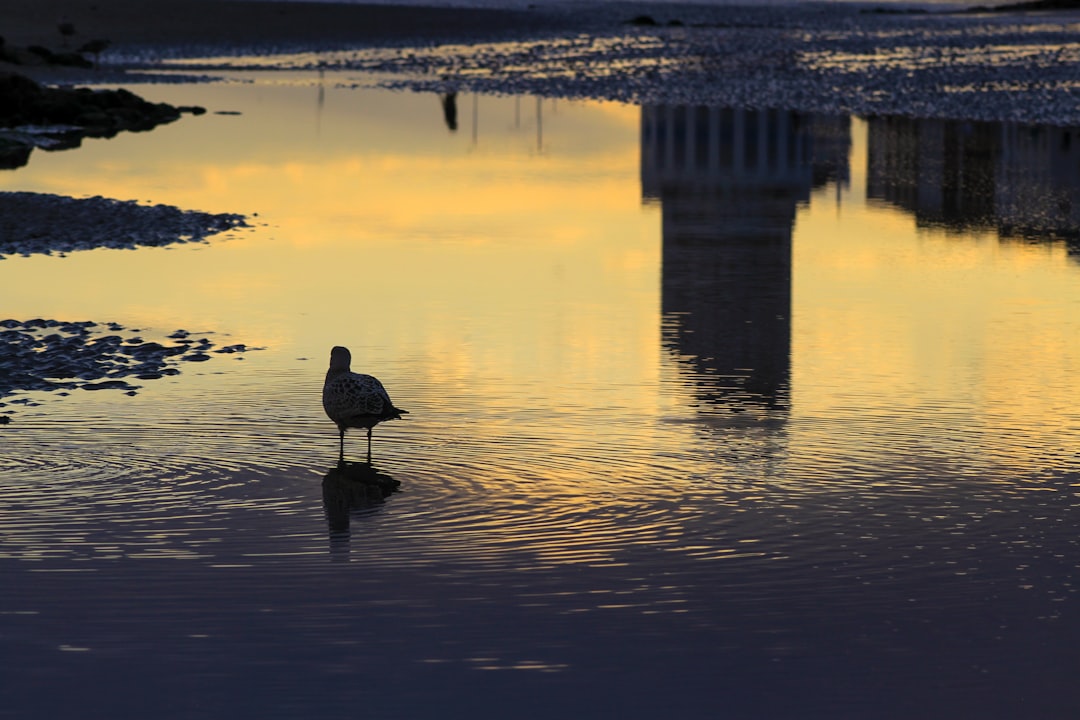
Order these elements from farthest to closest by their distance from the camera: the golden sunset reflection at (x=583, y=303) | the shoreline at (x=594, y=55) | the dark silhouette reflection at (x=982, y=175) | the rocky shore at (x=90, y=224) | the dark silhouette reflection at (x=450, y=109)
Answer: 1. the shoreline at (x=594, y=55)
2. the dark silhouette reflection at (x=450, y=109)
3. the dark silhouette reflection at (x=982, y=175)
4. the rocky shore at (x=90, y=224)
5. the golden sunset reflection at (x=583, y=303)

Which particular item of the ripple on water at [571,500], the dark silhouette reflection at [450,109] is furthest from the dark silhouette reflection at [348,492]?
the dark silhouette reflection at [450,109]

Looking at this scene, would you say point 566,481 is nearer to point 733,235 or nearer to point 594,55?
point 733,235

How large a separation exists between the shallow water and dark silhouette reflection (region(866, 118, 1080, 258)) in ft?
2.55

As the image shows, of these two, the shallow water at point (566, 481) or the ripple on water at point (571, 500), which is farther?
the ripple on water at point (571, 500)

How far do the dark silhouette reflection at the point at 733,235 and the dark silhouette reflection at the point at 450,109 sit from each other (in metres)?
4.86

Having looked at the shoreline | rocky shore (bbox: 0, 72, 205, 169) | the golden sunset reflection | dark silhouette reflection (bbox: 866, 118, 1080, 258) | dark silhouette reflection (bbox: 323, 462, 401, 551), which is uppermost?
the shoreline

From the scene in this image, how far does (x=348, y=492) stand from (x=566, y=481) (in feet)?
4.15

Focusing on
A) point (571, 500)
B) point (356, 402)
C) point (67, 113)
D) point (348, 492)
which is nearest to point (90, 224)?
point (356, 402)

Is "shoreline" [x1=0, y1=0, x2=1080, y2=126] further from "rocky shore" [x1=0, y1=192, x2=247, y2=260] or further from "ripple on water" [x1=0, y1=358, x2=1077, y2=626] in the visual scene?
"ripple on water" [x1=0, y1=358, x2=1077, y2=626]

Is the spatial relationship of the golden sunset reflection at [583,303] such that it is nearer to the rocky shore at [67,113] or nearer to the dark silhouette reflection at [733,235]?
the dark silhouette reflection at [733,235]

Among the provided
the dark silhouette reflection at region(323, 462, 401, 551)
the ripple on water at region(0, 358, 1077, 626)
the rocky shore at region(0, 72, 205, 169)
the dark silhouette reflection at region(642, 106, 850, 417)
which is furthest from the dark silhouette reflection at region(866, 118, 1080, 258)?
the rocky shore at region(0, 72, 205, 169)

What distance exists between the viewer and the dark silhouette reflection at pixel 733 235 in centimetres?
1518

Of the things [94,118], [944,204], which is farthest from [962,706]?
[94,118]

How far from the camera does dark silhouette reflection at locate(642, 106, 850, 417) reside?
15.2 m
